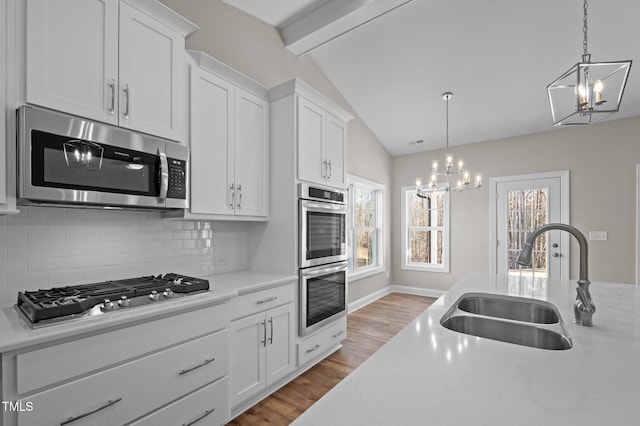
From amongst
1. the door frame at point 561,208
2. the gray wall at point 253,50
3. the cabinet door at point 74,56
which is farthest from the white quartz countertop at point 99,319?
the door frame at point 561,208

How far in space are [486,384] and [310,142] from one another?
2382 millimetres

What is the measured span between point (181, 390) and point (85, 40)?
1928 millimetres

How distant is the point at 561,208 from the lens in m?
4.39

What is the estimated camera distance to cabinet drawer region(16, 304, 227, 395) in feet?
3.79

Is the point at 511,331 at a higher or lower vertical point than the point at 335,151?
lower

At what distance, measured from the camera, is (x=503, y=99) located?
3.95m

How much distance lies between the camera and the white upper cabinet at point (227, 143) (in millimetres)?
2133

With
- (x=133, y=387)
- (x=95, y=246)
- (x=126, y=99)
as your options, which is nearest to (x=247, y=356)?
(x=133, y=387)

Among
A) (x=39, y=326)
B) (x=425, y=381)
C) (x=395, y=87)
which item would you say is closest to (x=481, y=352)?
(x=425, y=381)

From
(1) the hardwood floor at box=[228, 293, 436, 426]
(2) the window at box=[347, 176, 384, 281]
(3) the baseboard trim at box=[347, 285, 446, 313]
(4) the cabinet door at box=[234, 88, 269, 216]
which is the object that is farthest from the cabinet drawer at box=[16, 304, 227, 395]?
(3) the baseboard trim at box=[347, 285, 446, 313]

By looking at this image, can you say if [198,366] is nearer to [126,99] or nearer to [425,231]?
[126,99]

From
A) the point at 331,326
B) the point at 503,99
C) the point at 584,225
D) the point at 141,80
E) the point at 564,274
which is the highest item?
the point at 503,99

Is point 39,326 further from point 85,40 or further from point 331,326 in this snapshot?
point 331,326

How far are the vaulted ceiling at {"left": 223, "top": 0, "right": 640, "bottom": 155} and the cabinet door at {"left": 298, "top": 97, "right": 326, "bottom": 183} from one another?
3.30 ft
